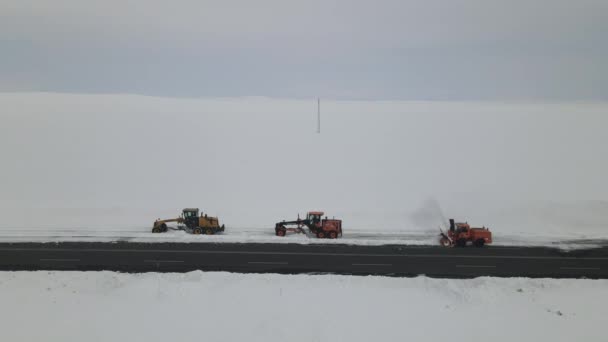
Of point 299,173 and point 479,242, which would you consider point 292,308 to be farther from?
point 299,173

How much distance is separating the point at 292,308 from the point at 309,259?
16.4 ft

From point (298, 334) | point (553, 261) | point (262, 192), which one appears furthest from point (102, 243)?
point (553, 261)

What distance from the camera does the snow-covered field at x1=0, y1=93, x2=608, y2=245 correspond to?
98.4ft

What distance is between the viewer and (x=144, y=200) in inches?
1325

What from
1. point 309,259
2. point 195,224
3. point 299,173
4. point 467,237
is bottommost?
point 309,259

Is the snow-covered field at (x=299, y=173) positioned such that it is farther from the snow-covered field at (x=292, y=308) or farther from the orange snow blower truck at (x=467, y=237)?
the snow-covered field at (x=292, y=308)

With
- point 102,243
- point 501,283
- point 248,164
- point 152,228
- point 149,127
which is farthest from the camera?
point 149,127

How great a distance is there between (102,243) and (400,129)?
38541 mm

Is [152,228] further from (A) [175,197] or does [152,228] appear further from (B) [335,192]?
(B) [335,192]

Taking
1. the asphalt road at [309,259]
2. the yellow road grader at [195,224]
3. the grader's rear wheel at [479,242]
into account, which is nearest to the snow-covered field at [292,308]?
the asphalt road at [309,259]

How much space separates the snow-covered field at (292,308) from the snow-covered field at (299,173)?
6.50 m

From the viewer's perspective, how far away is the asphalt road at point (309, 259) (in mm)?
21172

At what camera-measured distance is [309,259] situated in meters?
22.6

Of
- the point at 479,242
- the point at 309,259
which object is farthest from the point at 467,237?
the point at 309,259
